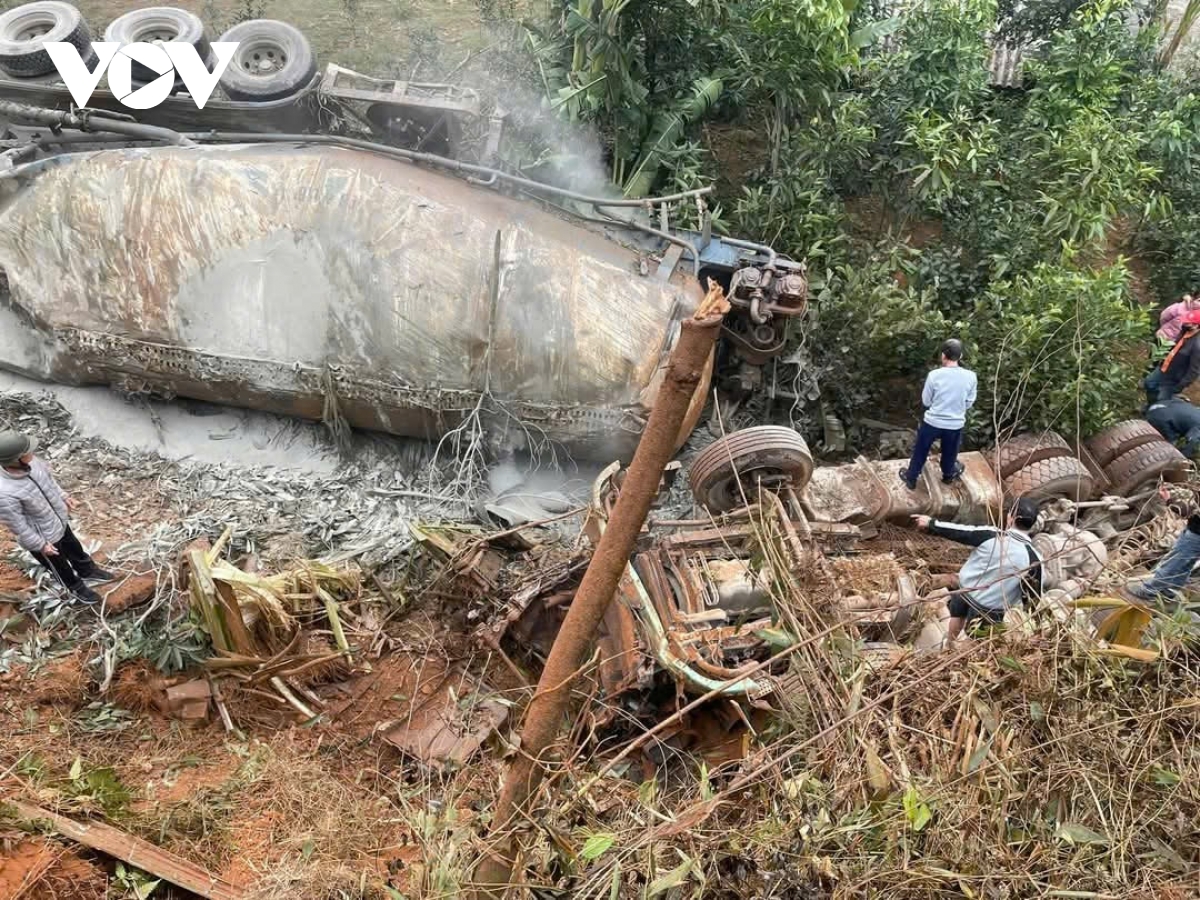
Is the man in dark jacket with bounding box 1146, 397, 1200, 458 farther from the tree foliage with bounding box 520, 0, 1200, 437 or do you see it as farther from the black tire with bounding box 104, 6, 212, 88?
the black tire with bounding box 104, 6, 212, 88

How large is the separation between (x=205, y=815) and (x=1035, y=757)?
3.71 m

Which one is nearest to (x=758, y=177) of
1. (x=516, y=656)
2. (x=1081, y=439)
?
(x=1081, y=439)

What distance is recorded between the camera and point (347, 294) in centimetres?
556

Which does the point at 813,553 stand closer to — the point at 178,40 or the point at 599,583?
the point at 599,583

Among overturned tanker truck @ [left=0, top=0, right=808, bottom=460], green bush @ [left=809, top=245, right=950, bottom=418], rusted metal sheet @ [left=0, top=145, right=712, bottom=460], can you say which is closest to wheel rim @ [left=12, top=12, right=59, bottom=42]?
overturned tanker truck @ [left=0, top=0, right=808, bottom=460]

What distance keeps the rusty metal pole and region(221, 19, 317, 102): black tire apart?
6511mm

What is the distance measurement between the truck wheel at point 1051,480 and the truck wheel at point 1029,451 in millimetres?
60

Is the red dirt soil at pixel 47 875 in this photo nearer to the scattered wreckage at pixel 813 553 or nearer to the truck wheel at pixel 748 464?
the scattered wreckage at pixel 813 553

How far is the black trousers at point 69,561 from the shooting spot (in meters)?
4.96

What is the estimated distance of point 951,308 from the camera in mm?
7629

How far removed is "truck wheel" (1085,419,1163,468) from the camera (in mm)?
6391

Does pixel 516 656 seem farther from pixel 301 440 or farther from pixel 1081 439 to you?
pixel 1081 439

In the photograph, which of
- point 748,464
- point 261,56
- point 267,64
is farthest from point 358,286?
point 261,56

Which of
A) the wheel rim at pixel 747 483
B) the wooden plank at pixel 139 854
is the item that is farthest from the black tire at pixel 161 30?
the wooden plank at pixel 139 854
